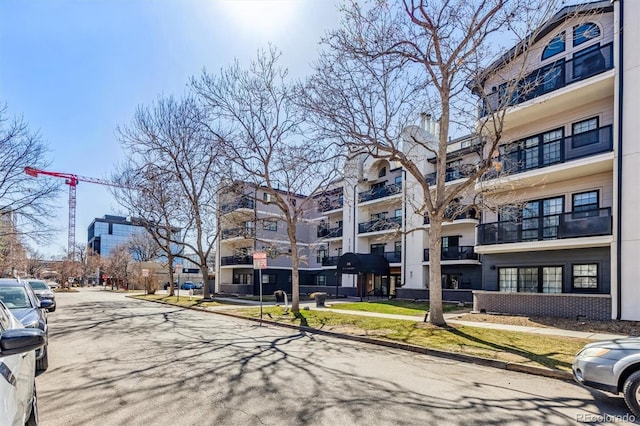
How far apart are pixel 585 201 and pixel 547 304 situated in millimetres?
5244

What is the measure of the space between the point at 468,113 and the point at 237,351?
39.2 feet

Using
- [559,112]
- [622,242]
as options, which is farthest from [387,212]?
[622,242]

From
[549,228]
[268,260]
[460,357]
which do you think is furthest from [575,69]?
[268,260]

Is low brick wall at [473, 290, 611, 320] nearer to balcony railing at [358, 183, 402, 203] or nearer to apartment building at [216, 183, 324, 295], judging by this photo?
balcony railing at [358, 183, 402, 203]

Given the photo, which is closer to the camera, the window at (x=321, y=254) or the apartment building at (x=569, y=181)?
the apartment building at (x=569, y=181)

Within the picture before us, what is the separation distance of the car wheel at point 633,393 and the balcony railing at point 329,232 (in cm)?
3625

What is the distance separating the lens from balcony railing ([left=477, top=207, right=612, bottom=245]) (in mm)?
16906

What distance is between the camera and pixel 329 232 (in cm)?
4331

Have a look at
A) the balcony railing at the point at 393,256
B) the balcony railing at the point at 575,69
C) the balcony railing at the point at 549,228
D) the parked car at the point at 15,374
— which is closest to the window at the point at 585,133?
the balcony railing at the point at 575,69

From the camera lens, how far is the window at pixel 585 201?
61.1 ft

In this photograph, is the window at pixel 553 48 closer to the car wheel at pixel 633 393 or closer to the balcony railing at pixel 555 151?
the balcony railing at pixel 555 151

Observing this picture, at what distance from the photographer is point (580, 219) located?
57.2 feet

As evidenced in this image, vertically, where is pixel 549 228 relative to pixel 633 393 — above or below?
above

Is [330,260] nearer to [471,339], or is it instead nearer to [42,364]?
[471,339]
